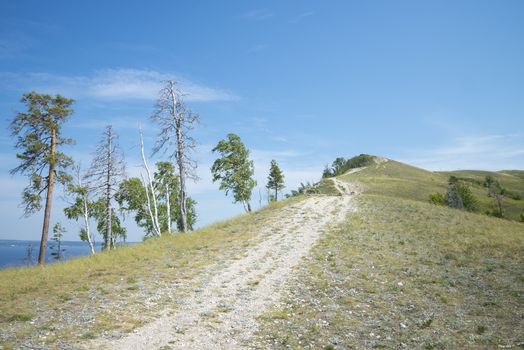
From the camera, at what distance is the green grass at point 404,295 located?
33.7 ft

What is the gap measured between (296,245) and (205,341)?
596 inches

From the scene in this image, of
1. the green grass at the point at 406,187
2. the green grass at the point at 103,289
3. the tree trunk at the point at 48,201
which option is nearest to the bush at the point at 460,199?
the green grass at the point at 406,187

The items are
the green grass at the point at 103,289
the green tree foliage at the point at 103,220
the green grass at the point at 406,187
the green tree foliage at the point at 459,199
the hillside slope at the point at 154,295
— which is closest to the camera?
the hillside slope at the point at 154,295

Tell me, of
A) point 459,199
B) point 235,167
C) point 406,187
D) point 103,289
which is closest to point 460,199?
point 459,199

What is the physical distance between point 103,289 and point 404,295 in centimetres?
1281

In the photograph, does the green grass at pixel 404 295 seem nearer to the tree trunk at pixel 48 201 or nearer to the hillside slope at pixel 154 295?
the hillside slope at pixel 154 295

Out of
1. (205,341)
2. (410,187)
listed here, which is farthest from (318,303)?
(410,187)

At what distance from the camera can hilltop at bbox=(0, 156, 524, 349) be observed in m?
10.3

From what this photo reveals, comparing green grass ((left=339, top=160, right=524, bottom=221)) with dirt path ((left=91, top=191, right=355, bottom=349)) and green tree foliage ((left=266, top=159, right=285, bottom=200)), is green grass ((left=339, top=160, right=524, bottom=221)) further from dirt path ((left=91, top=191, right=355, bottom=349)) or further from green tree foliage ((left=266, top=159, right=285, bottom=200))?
dirt path ((left=91, top=191, right=355, bottom=349))

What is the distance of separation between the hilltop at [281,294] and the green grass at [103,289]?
0.07 m

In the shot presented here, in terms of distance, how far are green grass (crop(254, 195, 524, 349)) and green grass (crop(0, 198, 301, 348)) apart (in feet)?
16.3

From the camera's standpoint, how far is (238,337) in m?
10.5

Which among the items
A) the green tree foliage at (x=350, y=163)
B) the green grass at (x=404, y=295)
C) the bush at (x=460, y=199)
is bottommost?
the green grass at (x=404, y=295)

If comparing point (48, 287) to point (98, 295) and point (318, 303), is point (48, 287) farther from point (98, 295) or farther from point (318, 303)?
point (318, 303)
